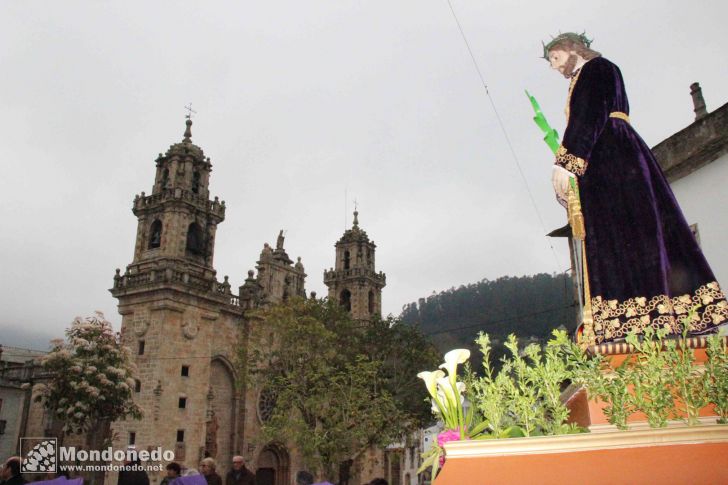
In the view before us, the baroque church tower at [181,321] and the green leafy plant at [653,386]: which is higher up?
the baroque church tower at [181,321]

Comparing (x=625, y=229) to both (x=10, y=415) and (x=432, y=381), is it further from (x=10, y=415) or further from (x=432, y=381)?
(x=10, y=415)

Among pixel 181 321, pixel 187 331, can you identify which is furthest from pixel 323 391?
pixel 181 321

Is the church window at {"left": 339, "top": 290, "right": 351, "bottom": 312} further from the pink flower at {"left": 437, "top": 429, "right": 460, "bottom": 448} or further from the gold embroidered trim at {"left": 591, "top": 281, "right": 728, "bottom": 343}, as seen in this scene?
the pink flower at {"left": 437, "top": 429, "right": 460, "bottom": 448}

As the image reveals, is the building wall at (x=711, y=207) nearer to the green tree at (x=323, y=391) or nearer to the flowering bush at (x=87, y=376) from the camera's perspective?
the green tree at (x=323, y=391)

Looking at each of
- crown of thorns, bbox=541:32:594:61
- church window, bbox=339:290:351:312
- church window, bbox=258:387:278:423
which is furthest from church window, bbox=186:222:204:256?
crown of thorns, bbox=541:32:594:61

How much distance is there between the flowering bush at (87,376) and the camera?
17000 mm

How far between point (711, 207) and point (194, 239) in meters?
26.6

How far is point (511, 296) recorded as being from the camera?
92.1 meters

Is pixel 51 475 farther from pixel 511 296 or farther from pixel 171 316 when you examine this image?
pixel 511 296

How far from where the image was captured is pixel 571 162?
411 cm

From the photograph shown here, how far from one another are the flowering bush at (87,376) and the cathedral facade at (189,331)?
22.6 ft

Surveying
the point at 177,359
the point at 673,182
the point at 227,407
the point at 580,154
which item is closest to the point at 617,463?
the point at 580,154

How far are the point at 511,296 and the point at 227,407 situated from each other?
227ft

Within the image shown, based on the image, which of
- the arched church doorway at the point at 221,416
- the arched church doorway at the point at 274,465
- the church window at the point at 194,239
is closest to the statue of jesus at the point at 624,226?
the arched church doorway at the point at 221,416
